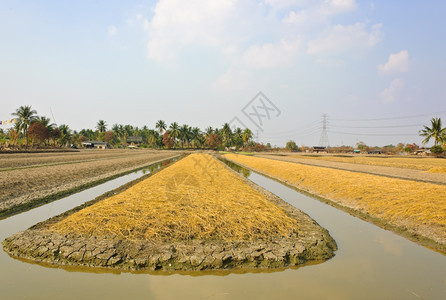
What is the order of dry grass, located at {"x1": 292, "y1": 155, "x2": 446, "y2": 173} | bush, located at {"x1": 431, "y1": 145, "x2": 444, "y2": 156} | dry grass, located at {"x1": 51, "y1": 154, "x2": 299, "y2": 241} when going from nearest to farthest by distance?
dry grass, located at {"x1": 51, "y1": 154, "x2": 299, "y2": 241} < dry grass, located at {"x1": 292, "y1": 155, "x2": 446, "y2": 173} < bush, located at {"x1": 431, "y1": 145, "x2": 444, "y2": 156}

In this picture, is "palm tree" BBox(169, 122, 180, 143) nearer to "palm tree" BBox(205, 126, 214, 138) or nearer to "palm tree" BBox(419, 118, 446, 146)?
"palm tree" BBox(205, 126, 214, 138)

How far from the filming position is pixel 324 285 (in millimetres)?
5637

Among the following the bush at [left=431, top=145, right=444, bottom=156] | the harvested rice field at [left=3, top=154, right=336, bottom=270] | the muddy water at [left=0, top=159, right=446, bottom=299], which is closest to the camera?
the muddy water at [left=0, top=159, right=446, bottom=299]

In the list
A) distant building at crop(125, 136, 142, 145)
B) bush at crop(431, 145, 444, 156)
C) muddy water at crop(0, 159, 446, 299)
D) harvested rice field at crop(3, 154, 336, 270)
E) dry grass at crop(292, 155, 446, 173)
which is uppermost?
distant building at crop(125, 136, 142, 145)

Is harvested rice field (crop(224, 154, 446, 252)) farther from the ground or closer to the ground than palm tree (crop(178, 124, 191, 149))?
closer to the ground

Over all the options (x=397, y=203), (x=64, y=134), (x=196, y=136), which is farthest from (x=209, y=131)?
(x=397, y=203)

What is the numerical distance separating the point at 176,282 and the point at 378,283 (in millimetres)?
4567

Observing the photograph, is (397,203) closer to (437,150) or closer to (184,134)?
(437,150)

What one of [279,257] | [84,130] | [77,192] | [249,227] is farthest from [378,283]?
[84,130]

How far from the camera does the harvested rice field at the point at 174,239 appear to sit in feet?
21.6

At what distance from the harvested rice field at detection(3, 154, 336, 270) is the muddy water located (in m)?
0.42

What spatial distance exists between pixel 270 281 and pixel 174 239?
3167mm

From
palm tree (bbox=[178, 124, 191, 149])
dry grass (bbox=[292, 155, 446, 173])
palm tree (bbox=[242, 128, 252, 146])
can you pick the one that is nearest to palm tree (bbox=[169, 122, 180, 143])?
palm tree (bbox=[178, 124, 191, 149])

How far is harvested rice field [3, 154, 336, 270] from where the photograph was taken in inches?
259
